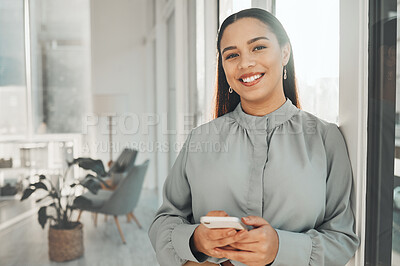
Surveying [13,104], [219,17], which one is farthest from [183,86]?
[13,104]

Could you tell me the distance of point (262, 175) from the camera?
35.8 inches

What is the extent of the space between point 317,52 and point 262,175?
413 millimetres

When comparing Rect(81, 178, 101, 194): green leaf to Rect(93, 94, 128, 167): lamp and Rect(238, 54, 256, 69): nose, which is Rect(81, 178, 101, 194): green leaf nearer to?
Rect(93, 94, 128, 167): lamp

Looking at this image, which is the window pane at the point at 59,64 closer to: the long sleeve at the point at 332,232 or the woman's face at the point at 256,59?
the woman's face at the point at 256,59

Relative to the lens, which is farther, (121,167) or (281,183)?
(121,167)

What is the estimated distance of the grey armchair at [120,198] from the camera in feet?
7.97

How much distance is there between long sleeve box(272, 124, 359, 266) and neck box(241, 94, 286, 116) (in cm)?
15

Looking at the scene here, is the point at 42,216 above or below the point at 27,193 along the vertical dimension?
below

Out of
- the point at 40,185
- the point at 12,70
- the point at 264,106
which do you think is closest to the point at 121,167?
the point at 40,185

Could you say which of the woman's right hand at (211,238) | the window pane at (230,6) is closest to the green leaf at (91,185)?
the window pane at (230,6)

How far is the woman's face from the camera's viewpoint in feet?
3.03

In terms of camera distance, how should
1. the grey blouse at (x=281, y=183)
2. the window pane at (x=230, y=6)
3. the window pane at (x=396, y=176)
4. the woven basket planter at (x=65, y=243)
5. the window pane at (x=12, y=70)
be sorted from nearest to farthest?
the window pane at (x=396, y=176)
the grey blouse at (x=281, y=183)
the window pane at (x=230, y=6)
the window pane at (x=12, y=70)
the woven basket planter at (x=65, y=243)

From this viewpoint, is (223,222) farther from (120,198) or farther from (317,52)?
(120,198)

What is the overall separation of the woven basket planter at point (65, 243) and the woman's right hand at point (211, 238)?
179cm
